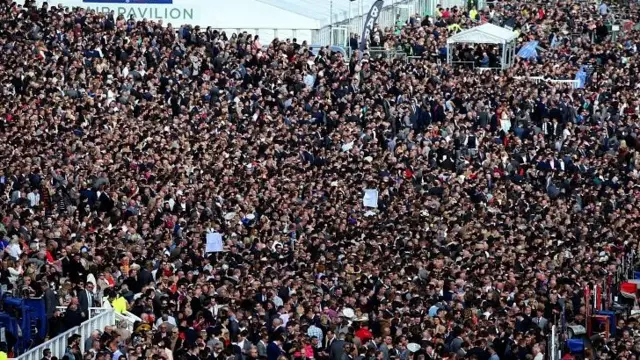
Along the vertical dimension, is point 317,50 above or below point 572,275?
above

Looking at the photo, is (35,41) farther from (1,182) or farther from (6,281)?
(6,281)

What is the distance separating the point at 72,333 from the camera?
27.3m

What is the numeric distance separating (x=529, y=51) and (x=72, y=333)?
32.6 meters

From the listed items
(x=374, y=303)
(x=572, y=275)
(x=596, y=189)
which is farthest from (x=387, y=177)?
(x=374, y=303)

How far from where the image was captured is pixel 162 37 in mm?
49406

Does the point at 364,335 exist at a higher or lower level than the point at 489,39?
lower

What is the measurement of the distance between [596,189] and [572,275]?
9403 millimetres

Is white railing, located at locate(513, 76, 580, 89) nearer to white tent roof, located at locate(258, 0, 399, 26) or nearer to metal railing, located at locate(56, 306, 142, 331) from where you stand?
white tent roof, located at locate(258, 0, 399, 26)

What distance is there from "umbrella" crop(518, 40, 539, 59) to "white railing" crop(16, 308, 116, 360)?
30.8m

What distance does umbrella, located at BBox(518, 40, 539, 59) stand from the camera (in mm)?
57688

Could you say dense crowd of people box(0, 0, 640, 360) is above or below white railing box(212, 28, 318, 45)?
below

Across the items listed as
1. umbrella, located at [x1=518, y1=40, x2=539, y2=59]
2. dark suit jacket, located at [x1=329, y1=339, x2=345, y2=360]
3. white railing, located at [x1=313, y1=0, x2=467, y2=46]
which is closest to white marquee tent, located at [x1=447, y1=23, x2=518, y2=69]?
umbrella, located at [x1=518, y1=40, x2=539, y2=59]

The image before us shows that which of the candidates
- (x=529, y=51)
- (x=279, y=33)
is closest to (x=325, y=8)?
(x=279, y=33)

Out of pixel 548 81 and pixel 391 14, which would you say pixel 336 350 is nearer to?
pixel 548 81
